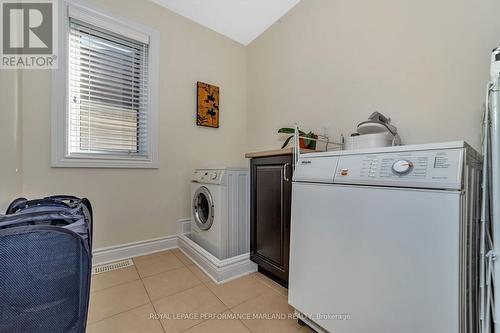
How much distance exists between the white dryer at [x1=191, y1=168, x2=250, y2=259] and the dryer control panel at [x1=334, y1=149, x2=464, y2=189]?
98 cm

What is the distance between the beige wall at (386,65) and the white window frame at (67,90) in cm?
128

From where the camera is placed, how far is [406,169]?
2.46 feet

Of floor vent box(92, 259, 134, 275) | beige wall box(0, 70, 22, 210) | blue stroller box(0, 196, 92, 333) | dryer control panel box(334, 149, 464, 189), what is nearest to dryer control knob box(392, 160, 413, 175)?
dryer control panel box(334, 149, 464, 189)

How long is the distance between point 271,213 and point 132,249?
4.76 feet

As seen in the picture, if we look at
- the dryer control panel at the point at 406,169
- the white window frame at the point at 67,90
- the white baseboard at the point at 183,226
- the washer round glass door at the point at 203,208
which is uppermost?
the white window frame at the point at 67,90

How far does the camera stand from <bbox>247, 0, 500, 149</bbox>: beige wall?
1137mm

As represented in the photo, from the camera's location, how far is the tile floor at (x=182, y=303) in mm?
1158

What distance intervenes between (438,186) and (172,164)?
7.15 ft

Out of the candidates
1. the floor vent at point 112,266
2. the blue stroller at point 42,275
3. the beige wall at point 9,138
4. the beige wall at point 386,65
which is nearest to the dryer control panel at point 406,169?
the beige wall at point 386,65

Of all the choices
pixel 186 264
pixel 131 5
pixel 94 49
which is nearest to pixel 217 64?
pixel 131 5

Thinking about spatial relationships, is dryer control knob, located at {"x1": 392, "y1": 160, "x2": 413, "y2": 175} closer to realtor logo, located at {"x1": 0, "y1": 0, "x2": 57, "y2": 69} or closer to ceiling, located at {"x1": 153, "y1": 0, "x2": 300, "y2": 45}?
ceiling, located at {"x1": 153, "y1": 0, "x2": 300, "y2": 45}

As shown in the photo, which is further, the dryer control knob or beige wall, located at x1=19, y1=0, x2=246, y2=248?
beige wall, located at x1=19, y1=0, x2=246, y2=248

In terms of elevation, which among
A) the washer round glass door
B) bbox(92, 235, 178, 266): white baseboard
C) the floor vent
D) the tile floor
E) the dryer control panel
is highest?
the dryer control panel

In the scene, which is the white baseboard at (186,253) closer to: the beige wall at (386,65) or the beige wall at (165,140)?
the beige wall at (165,140)
